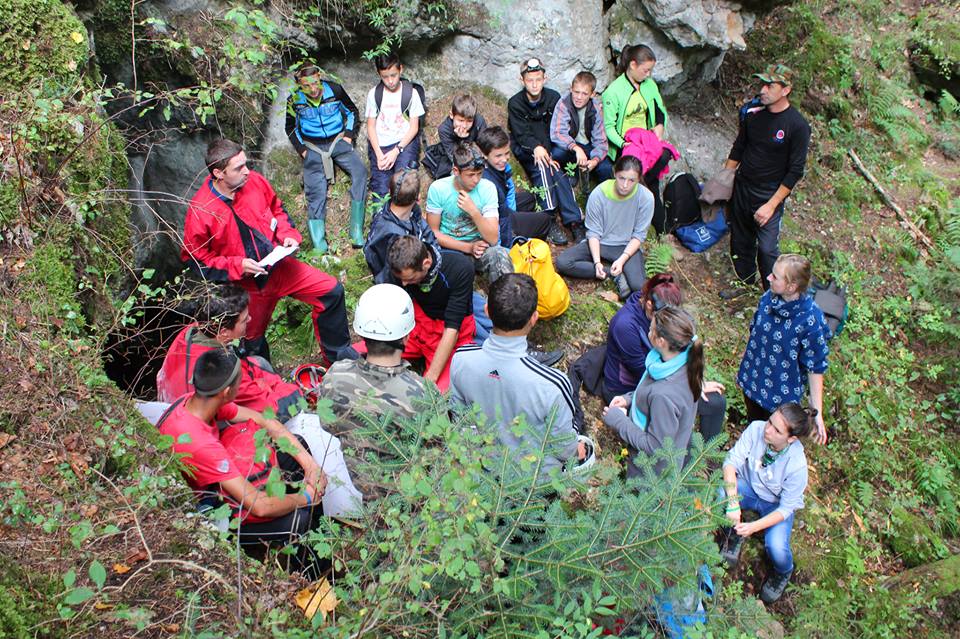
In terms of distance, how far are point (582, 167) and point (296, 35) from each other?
3657 mm

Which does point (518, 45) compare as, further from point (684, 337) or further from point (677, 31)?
point (684, 337)

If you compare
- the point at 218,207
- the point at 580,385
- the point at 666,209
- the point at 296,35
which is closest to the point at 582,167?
the point at 666,209

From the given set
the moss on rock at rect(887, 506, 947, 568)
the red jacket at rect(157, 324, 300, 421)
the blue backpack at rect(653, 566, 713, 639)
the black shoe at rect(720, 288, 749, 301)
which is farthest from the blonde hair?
the red jacket at rect(157, 324, 300, 421)

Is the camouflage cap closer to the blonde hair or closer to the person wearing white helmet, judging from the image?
the blonde hair

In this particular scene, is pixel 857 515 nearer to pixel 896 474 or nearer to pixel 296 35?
pixel 896 474

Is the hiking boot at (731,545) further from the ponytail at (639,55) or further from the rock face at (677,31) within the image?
the rock face at (677,31)

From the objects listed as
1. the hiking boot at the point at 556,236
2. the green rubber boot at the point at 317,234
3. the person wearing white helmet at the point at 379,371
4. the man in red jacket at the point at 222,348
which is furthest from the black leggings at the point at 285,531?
the hiking boot at the point at 556,236

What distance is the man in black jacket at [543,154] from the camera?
761 cm

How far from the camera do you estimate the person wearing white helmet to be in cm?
374

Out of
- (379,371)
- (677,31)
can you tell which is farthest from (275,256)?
(677,31)

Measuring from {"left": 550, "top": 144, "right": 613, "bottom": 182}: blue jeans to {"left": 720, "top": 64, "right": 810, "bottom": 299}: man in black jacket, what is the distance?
55.3 inches

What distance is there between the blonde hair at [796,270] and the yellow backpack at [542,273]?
1934 millimetres

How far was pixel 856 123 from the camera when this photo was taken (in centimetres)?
1066

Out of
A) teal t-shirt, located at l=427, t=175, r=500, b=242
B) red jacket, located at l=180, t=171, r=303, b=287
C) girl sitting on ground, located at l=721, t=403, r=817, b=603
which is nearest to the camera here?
girl sitting on ground, located at l=721, t=403, r=817, b=603
